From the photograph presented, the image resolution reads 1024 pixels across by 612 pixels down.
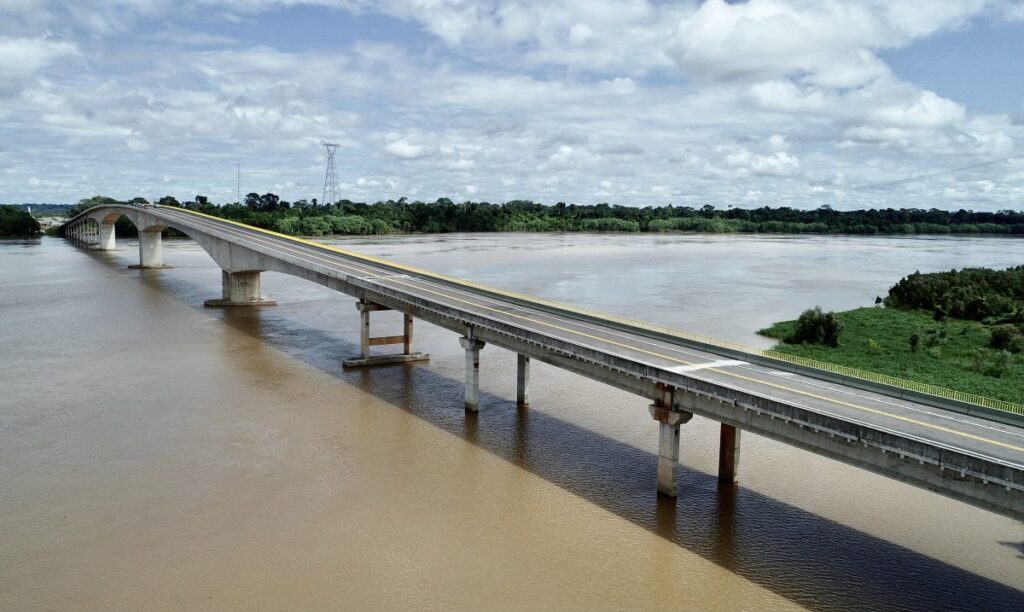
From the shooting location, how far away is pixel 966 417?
791 inches

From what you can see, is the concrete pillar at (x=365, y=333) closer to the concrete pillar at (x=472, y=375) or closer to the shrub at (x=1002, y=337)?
the concrete pillar at (x=472, y=375)

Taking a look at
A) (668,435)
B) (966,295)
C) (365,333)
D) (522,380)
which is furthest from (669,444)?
(966,295)

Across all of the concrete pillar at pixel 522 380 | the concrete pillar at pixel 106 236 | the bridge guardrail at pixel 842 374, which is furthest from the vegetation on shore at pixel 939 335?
the concrete pillar at pixel 106 236

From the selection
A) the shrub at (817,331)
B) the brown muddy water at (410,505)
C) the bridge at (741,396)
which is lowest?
the brown muddy water at (410,505)

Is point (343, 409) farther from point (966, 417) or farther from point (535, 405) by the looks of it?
point (966, 417)

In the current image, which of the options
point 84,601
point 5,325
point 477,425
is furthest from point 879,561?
point 5,325

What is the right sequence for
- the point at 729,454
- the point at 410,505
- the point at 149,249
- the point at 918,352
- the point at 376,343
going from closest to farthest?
the point at 410,505
the point at 729,454
the point at 376,343
the point at 918,352
the point at 149,249

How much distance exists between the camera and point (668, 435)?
23.2 meters

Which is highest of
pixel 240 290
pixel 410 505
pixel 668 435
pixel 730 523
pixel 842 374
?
pixel 842 374

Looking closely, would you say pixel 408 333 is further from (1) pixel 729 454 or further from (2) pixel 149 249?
(2) pixel 149 249

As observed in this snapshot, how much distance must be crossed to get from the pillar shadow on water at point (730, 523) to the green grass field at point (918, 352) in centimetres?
1820

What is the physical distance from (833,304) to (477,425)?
4789 cm

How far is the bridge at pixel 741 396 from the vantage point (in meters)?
16.5

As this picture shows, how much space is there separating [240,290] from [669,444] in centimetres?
4738
